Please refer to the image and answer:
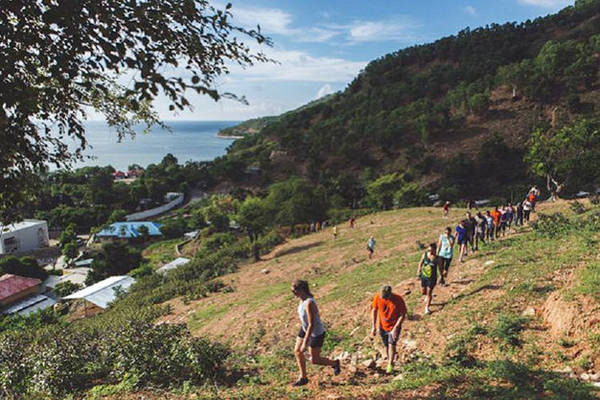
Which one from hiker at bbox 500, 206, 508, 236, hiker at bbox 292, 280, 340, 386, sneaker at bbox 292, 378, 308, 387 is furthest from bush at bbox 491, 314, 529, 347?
hiker at bbox 500, 206, 508, 236

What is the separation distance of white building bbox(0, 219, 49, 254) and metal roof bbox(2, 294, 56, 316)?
2437 centimetres

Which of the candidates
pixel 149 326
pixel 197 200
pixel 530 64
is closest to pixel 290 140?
pixel 197 200

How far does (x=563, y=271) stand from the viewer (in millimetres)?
9258

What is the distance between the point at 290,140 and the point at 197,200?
88.5 ft

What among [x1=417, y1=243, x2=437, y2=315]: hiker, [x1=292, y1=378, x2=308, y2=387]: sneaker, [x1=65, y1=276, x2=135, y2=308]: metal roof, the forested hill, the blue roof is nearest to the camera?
[x1=292, y1=378, x2=308, y2=387]: sneaker

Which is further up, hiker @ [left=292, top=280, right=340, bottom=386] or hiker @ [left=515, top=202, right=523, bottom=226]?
hiker @ [left=292, top=280, right=340, bottom=386]

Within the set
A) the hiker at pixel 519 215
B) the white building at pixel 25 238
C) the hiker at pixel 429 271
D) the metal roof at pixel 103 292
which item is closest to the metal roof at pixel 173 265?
the metal roof at pixel 103 292

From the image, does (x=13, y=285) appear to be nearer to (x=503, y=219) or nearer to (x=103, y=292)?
(x=103, y=292)

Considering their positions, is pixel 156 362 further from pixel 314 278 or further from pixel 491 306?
pixel 314 278

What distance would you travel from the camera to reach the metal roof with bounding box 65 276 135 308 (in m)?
23.2

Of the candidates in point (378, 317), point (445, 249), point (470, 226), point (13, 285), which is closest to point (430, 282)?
point (445, 249)

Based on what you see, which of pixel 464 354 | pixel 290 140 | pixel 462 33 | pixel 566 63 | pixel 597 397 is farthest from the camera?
pixel 462 33

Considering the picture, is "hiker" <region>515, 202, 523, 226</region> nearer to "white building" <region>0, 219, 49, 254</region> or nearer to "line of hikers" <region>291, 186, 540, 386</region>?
"line of hikers" <region>291, 186, 540, 386</region>

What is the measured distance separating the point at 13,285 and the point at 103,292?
12.3m
